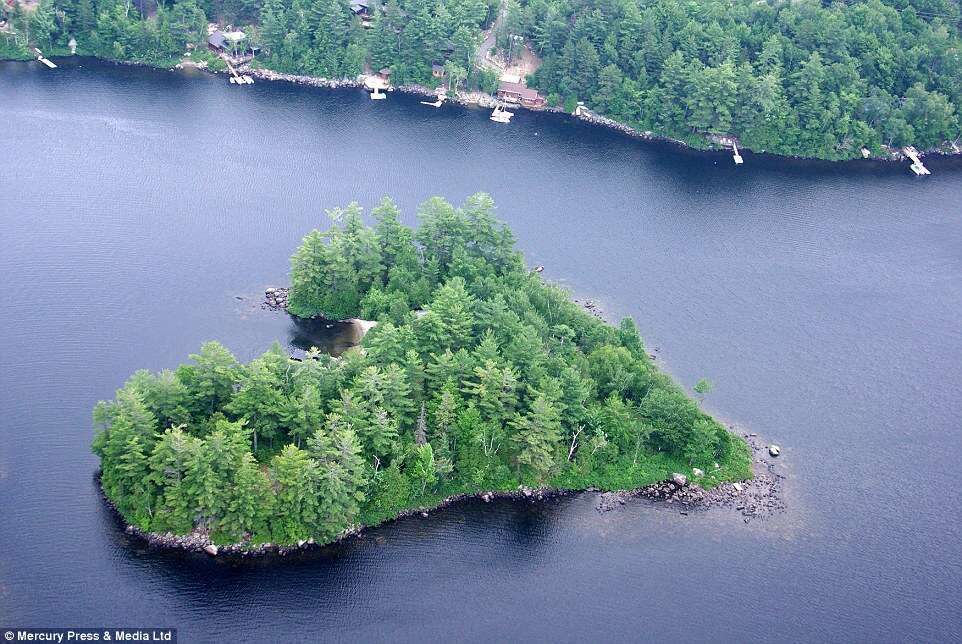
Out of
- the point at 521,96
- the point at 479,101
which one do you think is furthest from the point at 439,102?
the point at 521,96

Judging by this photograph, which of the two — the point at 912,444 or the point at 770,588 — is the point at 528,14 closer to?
the point at 912,444

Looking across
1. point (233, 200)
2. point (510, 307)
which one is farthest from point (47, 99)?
point (510, 307)

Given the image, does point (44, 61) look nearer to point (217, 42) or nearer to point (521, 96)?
point (217, 42)

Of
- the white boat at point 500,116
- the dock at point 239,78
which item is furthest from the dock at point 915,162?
the dock at point 239,78

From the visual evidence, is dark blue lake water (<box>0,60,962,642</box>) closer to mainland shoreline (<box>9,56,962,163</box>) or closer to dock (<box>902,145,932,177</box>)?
dock (<box>902,145,932,177</box>)

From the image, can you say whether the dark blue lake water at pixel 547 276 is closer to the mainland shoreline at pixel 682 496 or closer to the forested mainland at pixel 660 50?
the mainland shoreline at pixel 682 496
